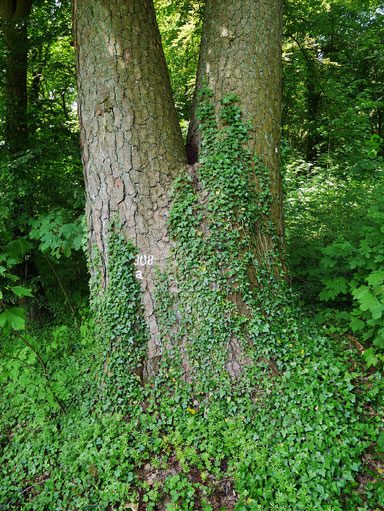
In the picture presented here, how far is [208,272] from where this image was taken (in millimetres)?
2980

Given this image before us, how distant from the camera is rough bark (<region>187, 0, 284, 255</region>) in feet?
10.7

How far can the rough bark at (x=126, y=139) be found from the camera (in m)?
3.10

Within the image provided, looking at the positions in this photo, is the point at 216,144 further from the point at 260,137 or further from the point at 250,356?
the point at 250,356

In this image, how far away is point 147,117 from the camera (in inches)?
124

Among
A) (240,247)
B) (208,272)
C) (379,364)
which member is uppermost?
(240,247)

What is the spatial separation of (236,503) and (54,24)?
717cm

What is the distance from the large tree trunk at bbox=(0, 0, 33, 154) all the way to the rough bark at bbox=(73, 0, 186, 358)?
256 cm

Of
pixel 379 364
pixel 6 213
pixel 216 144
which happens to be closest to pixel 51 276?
pixel 6 213

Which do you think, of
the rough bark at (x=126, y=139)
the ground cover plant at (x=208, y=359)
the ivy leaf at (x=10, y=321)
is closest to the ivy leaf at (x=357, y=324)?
the ground cover plant at (x=208, y=359)

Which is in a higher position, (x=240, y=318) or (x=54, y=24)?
(x=54, y=24)

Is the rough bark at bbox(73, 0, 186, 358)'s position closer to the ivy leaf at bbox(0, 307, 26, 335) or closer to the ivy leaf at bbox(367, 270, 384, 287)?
the ivy leaf at bbox(0, 307, 26, 335)

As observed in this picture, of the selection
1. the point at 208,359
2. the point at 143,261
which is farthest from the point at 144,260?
the point at 208,359

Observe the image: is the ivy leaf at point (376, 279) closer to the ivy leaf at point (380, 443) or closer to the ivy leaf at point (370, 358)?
the ivy leaf at point (370, 358)

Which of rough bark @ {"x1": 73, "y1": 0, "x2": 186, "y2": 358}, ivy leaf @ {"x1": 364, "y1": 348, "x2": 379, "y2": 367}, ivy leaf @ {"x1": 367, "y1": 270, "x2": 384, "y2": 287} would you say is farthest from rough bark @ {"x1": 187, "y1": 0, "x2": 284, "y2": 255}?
ivy leaf @ {"x1": 364, "y1": 348, "x2": 379, "y2": 367}
